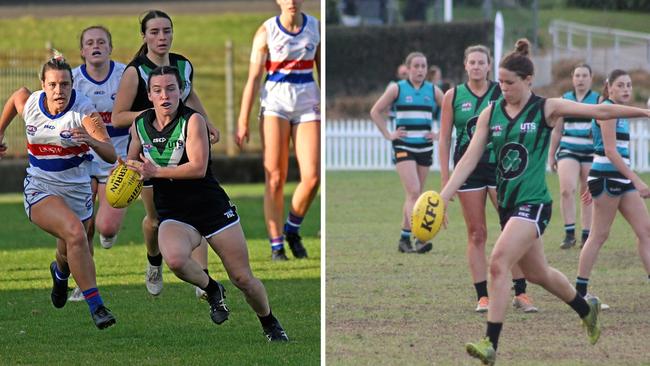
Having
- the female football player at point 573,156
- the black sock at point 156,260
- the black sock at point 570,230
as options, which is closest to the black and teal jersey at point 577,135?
the female football player at point 573,156

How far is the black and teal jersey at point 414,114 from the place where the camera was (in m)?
12.9

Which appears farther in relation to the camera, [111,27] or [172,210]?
[111,27]

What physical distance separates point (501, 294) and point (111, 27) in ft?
97.9

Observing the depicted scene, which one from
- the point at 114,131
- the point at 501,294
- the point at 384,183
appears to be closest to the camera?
the point at 501,294

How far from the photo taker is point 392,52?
36094mm

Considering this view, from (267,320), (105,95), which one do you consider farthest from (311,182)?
(267,320)

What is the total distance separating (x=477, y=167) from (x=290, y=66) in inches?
119

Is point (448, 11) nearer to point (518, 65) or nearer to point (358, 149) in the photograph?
point (358, 149)

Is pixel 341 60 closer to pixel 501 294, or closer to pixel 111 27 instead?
pixel 111 27

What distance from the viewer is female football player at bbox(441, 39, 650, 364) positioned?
284 inches

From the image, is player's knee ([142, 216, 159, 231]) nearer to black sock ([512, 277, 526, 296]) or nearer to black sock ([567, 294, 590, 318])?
black sock ([512, 277, 526, 296])

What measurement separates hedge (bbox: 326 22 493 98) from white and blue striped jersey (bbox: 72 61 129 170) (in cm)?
2531

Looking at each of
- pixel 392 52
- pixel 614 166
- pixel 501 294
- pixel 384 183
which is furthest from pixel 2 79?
pixel 501 294

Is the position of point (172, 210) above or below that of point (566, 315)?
above
